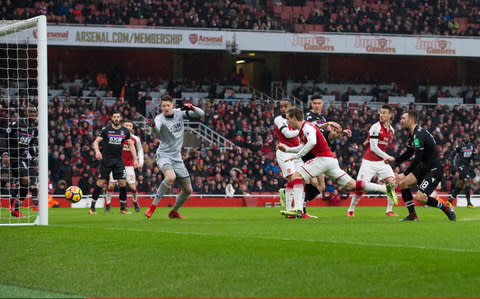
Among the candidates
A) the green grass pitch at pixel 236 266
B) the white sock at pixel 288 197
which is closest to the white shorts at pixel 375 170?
the white sock at pixel 288 197

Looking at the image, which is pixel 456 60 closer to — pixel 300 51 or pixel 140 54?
pixel 300 51

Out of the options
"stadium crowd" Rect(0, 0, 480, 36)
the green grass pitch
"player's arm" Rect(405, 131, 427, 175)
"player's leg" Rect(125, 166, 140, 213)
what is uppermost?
"stadium crowd" Rect(0, 0, 480, 36)

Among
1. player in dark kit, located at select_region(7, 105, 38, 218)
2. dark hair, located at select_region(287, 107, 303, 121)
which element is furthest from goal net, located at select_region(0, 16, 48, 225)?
dark hair, located at select_region(287, 107, 303, 121)

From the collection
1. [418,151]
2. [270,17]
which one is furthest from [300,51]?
[418,151]

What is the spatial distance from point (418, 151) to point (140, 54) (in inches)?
1244

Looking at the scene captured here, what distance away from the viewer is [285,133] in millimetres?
14664

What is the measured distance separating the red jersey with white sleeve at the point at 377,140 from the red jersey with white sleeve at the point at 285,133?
155 cm

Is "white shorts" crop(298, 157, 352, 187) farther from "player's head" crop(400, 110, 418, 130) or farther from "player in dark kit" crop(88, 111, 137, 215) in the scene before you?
"player in dark kit" crop(88, 111, 137, 215)

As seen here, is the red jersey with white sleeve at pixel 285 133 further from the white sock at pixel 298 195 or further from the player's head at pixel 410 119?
the player's head at pixel 410 119

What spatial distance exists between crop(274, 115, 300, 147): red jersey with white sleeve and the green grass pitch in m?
5.30

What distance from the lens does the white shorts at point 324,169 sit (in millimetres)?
13453

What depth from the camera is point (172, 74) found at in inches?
1704

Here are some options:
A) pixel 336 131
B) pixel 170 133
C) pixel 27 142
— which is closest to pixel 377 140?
pixel 336 131

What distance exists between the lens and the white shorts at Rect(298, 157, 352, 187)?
13.5m
